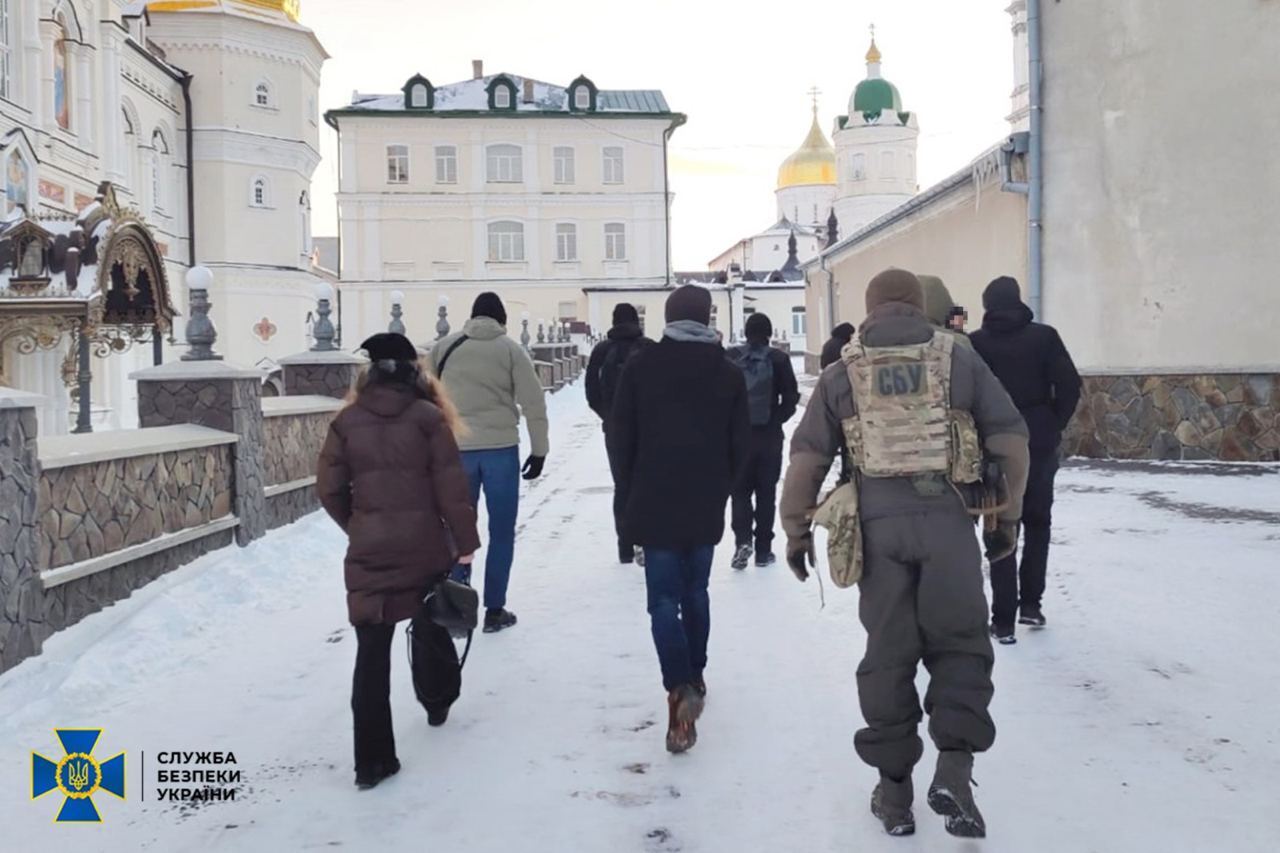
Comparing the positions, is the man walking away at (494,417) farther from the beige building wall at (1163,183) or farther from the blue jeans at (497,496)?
the beige building wall at (1163,183)

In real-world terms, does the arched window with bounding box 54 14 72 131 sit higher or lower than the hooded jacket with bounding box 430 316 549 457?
higher

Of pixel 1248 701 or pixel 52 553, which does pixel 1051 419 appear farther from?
pixel 52 553

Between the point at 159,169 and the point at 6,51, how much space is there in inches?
620

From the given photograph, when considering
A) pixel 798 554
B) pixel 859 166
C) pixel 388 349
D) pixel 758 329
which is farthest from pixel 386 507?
pixel 859 166

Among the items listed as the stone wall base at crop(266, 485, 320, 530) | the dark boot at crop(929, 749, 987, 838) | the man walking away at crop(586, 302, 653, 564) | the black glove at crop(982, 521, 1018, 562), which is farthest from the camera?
the stone wall base at crop(266, 485, 320, 530)

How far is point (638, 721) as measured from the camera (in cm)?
484

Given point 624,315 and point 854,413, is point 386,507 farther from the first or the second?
point 624,315

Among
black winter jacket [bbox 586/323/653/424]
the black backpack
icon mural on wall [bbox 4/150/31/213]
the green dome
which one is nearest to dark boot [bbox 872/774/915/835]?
the black backpack

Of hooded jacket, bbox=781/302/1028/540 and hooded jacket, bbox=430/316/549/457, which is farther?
hooded jacket, bbox=430/316/549/457

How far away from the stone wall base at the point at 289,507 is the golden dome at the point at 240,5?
105 ft

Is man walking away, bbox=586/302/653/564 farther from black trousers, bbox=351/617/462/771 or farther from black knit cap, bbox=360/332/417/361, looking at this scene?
black trousers, bbox=351/617/462/771

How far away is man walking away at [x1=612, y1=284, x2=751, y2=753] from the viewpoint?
4.59 meters

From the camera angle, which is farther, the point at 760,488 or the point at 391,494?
the point at 760,488

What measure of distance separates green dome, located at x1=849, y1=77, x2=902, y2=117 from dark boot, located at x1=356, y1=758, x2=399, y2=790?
67914 mm
